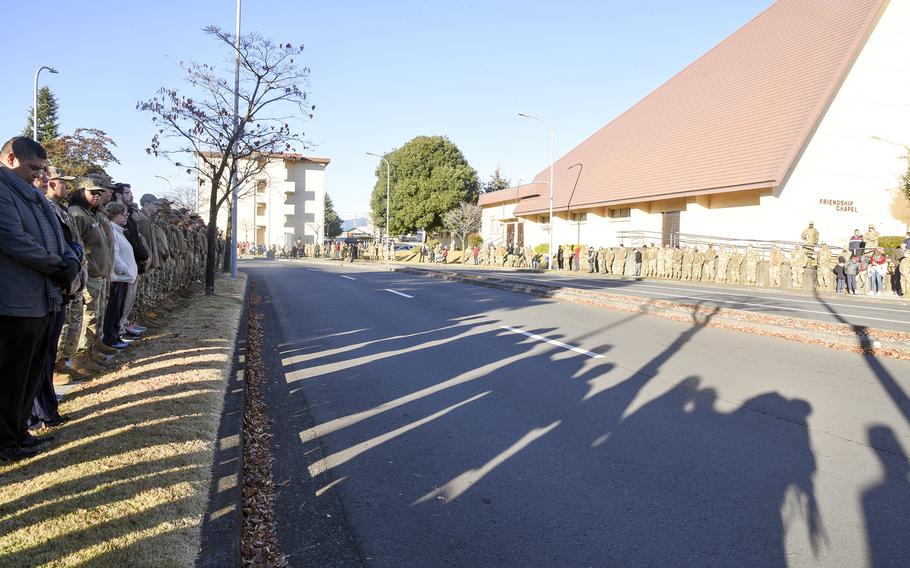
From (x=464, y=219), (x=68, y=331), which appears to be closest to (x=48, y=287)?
(x=68, y=331)

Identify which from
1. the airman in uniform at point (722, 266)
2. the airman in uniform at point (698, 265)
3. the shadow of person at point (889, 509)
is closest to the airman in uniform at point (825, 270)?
the airman in uniform at point (722, 266)

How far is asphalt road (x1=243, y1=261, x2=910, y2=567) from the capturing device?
357 centimetres

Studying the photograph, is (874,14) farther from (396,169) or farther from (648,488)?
(396,169)

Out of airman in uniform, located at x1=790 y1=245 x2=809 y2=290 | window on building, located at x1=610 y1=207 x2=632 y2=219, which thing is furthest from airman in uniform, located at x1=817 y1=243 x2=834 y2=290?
window on building, located at x1=610 y1=207 x2=632 y2=219

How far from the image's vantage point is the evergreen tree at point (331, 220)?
10269 centimetres

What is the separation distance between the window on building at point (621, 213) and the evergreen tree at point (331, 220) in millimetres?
67704

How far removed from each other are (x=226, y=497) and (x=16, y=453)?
1.51 meters

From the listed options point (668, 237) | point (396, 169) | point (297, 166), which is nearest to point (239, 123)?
point (668, 237)

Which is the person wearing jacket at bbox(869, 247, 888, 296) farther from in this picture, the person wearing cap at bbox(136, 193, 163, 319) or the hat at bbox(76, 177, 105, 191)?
the hat at bbox(76, 177, 105, 191)

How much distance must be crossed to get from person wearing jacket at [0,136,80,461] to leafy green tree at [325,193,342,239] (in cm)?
9799

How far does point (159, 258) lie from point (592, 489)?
9317 mm

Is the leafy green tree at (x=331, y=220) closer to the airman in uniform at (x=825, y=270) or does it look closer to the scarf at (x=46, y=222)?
the airman in uniform at (x=825, y=270)

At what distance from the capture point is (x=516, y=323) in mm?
12008

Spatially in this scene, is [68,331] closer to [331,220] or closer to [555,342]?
[555,342]
